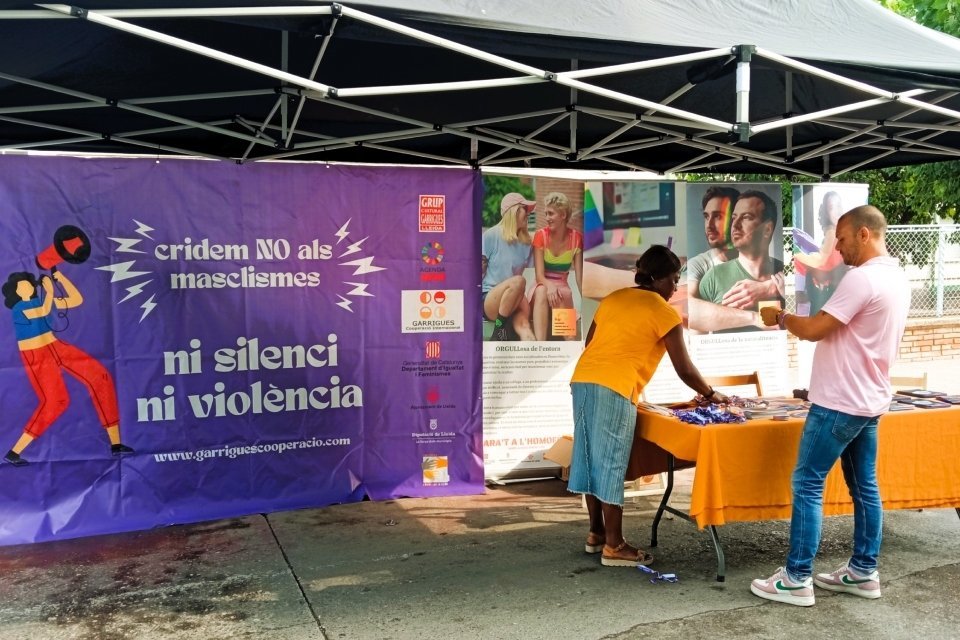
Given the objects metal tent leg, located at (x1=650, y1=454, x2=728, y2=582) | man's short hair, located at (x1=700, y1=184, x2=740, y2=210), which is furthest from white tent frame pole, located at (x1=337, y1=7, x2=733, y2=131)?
man's short hair, located at (x1=700, y1=184, x2=740, y2=210)

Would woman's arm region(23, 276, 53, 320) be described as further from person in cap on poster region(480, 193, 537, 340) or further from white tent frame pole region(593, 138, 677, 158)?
white tent frame pole region(593, 138, 677, 158)

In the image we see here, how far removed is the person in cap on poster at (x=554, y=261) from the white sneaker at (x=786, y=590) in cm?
260

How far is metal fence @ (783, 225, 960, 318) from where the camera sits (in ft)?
36.0

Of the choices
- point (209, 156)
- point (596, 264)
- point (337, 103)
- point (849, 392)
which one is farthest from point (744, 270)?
point (209, 156)

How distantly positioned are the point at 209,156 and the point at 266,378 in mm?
1502

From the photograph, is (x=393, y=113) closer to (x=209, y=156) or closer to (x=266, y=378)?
(x=209, y=156)

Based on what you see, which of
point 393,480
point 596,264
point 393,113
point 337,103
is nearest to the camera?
point 337,103

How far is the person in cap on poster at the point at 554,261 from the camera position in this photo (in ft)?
19.9

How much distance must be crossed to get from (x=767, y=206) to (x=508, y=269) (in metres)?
2.37

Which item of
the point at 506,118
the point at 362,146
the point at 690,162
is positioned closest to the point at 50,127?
the point at 362,146

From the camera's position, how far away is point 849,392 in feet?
12.1

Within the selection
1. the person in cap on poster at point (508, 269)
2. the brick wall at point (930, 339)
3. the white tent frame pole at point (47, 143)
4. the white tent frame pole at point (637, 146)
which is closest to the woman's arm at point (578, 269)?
the person in cap on poster at point (508, 269)

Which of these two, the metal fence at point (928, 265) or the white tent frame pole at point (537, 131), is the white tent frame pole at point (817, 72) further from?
the metal fence at point (928, 265)

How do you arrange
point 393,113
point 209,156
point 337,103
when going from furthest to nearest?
point 209,156, point 393,113, point 337,103
